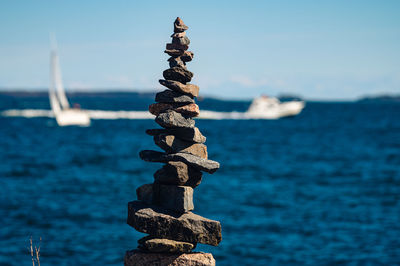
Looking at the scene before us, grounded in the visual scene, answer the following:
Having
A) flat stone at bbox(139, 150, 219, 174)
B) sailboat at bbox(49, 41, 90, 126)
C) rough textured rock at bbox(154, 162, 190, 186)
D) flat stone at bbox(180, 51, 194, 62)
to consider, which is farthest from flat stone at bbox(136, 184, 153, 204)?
sailboat at bbox(49, 41, 90, 126)

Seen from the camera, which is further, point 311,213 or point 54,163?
point 54,163

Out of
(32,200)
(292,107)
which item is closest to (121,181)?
(32,200)

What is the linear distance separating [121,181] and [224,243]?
2609 centimetres

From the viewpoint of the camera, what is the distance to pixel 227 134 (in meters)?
128

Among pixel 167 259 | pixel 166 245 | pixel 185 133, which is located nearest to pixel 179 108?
pixel 185 133

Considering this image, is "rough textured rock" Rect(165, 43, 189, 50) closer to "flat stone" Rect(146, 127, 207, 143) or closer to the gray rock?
the gray rock

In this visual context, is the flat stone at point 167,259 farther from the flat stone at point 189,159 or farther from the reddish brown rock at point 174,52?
the reddish brown rock at point 174,52

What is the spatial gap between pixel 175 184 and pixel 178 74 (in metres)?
1.93

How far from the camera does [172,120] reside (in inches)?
383

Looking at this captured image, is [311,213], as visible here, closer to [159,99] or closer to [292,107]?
[159,99]

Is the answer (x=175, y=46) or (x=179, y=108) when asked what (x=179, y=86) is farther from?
(x=175, y=46)

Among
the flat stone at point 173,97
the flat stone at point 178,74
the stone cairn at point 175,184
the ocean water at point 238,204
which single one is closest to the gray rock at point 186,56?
the stone cairn at point 175,184

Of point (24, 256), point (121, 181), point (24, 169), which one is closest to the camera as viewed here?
point (24, 256)

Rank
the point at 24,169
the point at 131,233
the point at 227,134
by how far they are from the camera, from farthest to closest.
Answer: the point at 227,134, the point at 24,169, the point at 131,233
